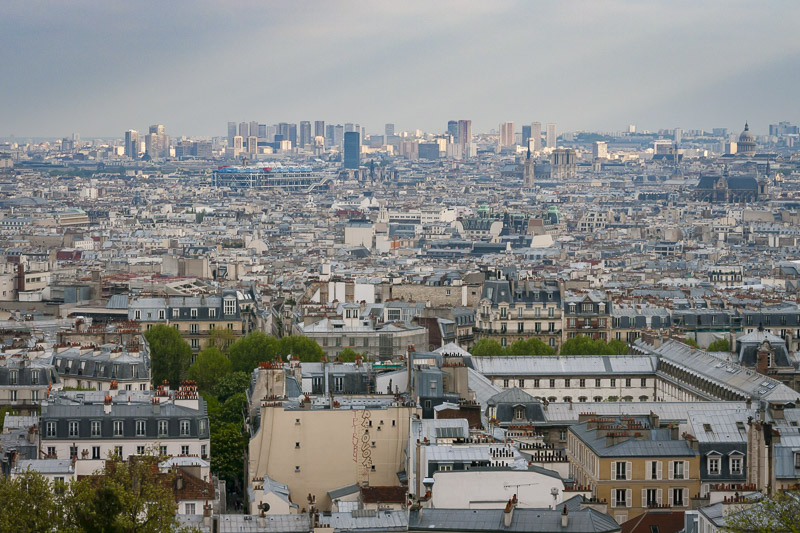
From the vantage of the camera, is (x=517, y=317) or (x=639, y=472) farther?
(x=517, y=317)

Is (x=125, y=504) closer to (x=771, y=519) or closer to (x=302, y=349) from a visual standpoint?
(x=771, y=519)

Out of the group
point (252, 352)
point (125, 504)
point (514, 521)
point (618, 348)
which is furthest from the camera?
point (618, 348)

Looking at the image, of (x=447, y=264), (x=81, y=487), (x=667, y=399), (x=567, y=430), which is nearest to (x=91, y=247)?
(x=447, y=264)

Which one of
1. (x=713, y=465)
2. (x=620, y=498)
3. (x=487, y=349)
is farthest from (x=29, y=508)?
(x=487, y=349)

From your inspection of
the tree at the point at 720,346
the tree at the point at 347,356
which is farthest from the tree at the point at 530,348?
the tree at the point at 347,356

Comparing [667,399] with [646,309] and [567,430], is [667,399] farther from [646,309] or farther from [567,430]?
[646,309]

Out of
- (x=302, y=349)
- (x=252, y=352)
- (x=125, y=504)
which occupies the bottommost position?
(x=252, y=352)

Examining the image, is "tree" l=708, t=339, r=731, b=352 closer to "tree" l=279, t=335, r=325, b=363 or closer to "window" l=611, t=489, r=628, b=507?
"tree" l=279, t=335, r=325, b=363

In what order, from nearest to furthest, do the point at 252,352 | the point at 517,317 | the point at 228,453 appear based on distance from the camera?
the point at 228,453 < the point at 252,352 < the point at 517,317
